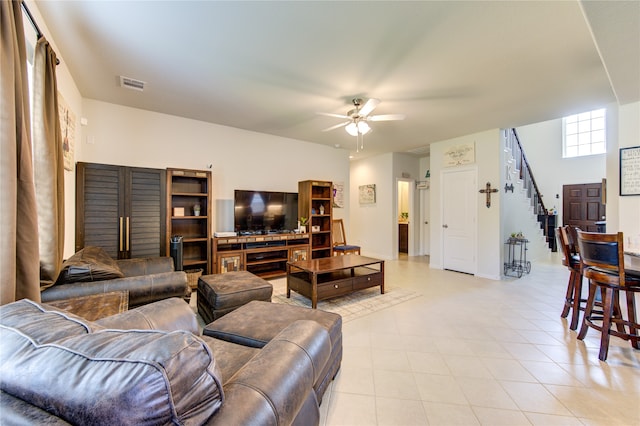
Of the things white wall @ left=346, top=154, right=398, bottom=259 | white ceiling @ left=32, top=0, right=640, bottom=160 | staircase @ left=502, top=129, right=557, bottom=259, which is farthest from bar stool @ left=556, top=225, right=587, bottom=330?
white wall @ left=346, top=154, right=398, bottom=259

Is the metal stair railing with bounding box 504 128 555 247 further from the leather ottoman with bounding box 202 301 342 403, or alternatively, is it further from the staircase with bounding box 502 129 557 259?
the leather ottoman with bounding box 202 301 342 403

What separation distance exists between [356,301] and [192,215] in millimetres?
2807

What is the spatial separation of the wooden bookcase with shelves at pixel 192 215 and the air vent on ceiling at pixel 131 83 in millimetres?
1078

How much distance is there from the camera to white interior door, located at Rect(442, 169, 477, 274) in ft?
16.6

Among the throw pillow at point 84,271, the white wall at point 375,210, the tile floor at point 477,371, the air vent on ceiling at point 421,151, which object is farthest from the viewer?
the white wall at point 375,210

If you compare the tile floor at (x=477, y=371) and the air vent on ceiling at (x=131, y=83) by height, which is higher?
the air vent on ceiling at (x=131, y=83)

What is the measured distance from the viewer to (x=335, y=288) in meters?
3.32

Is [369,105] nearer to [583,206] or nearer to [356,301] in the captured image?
[356,301]

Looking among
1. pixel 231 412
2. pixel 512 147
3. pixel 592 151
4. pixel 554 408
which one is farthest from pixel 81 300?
pixel 592 151

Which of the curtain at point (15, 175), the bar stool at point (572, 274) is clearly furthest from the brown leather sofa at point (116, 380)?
the bar stool at point (572, 274)

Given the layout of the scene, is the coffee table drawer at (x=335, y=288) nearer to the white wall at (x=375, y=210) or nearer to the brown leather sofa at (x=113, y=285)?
the brown leather sofa at (x=113, y=285)

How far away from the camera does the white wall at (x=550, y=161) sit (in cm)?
743

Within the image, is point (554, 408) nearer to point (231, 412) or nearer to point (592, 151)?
point (231, 412)

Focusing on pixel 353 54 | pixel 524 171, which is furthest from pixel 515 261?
pixel 353 54
